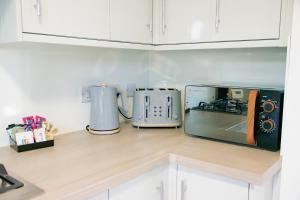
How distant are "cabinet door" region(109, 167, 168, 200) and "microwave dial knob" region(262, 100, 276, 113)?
21.2 inches

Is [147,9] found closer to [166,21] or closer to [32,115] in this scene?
[166,21]

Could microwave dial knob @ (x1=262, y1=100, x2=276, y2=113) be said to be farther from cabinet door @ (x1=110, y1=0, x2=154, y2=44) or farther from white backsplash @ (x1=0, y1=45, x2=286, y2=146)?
cabinet door @ (x1=110, y1=0, x2=154, y2=44)

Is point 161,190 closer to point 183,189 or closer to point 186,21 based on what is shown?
point 183,189

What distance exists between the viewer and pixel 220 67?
1725 mm

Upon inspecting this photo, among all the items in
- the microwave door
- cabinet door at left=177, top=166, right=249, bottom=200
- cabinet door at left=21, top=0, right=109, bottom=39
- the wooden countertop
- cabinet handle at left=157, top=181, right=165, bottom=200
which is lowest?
cabinet handle at left=157, top=181, right=165, bottom=200

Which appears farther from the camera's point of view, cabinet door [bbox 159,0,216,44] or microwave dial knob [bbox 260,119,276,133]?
cabinet door [bbox 159,0,216,44]

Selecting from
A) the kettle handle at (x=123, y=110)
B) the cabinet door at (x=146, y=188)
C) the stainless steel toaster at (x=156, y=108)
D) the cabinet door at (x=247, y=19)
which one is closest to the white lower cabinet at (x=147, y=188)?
the cabinet door at (x=146, y=188)

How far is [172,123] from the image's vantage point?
5.66ft

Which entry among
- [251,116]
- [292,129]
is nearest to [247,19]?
[251,116]

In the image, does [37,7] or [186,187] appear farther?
[186,187]

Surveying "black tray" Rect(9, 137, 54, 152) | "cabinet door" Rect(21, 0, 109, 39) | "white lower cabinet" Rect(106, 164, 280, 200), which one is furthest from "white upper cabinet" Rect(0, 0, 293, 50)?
"white lower cabinet" Rect(106, 164, 280, 200)

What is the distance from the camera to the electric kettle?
1.56m

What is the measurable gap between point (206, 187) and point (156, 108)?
64 centimetres

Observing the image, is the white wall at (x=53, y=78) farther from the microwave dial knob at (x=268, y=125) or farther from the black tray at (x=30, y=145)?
the microwave dial knob at (x=268, y=125)
